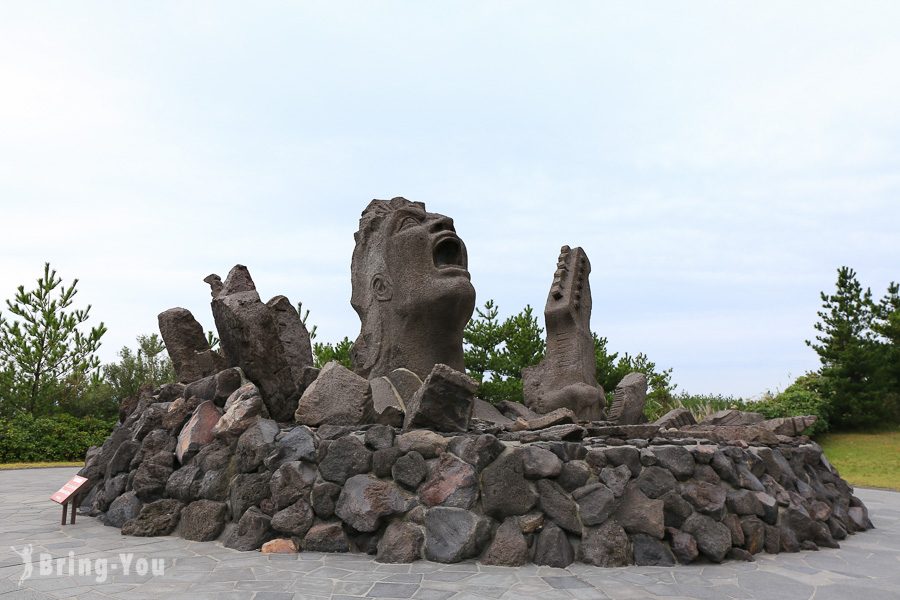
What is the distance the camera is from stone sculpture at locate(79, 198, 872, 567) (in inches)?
165

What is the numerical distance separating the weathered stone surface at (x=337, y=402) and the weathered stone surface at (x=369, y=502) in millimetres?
706

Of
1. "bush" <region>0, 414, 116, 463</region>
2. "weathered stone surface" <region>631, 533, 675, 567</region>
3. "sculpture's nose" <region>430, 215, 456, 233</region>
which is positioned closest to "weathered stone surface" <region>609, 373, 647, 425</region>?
"sculpture's nose" <region>430, 215, 456, 233</region>

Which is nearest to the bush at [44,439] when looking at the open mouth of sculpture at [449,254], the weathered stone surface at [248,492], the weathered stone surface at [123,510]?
the weathered stone surface at [123,510]

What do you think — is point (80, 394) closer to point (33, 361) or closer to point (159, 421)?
point (33, 361)

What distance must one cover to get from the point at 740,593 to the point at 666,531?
0.82 meters

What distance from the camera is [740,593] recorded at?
3.49m

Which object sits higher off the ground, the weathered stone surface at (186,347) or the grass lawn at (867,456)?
the weathered stone surface at (186,347)

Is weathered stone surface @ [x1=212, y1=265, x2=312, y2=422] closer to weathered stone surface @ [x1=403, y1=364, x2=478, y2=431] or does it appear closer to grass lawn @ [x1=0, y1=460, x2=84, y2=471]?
weathered stone surface @ [x1=403, y1=364, x2=478, y2=431]

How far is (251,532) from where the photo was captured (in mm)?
4500

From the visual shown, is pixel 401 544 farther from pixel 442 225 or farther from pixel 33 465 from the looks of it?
pixel 33 465

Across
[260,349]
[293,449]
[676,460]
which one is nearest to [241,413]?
[260,349]

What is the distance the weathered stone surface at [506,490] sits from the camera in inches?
164

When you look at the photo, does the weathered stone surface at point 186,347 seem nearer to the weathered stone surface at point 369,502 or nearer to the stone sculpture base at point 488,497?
the stone sculpture base at point 488,497

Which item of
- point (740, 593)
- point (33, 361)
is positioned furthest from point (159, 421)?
point (33, 361)
